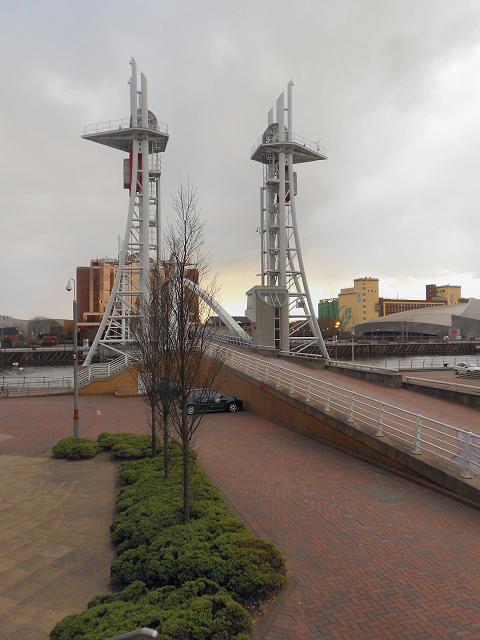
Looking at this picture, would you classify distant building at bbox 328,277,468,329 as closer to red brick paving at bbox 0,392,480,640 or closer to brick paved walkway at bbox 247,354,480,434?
brick paved walkway at bbox 247,354,480,434

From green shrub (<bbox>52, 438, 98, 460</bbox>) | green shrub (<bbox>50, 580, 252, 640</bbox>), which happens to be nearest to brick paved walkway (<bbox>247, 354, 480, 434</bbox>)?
green shrub (<bbox>50, 580, 252, 640</bbox>)

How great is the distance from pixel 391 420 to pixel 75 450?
867cm

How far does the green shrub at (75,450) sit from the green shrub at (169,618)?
7.57m

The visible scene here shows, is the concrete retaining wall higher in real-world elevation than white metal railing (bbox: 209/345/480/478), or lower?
lower

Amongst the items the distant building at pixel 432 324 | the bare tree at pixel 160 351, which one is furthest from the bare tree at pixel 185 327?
the distant building at pixel 432 324

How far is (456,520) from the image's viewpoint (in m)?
6.89

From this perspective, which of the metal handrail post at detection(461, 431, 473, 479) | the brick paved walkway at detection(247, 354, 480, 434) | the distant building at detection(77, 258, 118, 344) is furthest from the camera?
the distant building at detection(77, 258, 118, 344)

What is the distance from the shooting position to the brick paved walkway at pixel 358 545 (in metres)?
4.48

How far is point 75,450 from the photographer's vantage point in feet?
38.2

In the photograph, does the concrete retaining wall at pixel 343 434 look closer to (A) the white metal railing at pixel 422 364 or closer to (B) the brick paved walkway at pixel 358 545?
(B) the brick paved walkway at pixel 358 545

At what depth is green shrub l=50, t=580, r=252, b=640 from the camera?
13.4ft

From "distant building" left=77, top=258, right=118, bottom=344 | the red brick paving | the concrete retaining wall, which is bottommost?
the red brick paving

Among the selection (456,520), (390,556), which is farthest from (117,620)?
(456,520)

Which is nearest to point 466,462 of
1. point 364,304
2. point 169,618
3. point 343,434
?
point 343,434
